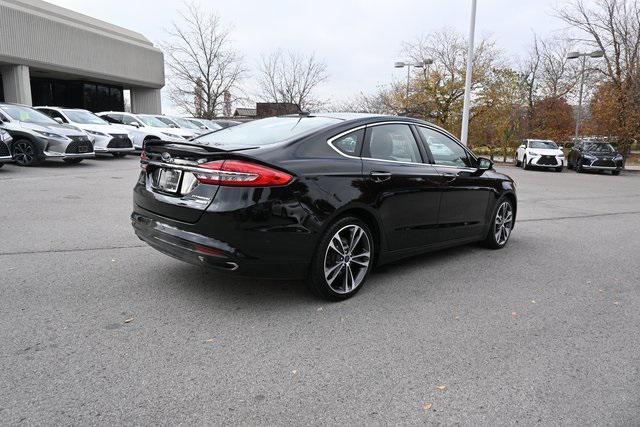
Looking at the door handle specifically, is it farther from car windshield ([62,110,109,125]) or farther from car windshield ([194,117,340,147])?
car windshield ([62,110,109,125])

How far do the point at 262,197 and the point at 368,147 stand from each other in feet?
4.36

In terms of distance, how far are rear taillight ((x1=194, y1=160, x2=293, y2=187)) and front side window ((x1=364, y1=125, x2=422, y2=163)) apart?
44.4 inches

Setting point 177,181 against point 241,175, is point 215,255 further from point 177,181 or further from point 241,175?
point 177,181

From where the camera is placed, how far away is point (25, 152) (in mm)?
12805

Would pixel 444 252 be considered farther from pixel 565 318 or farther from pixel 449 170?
pixel 565 318

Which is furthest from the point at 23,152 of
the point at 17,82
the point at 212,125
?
the point at 17,82

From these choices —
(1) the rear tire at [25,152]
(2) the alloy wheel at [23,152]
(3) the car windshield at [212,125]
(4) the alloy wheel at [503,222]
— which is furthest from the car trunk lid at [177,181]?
(3) the car windshield at [212,125]

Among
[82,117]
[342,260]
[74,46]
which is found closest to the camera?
[342,260]

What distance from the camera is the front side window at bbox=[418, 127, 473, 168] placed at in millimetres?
5152

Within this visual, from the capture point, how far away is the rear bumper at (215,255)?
11.6ft

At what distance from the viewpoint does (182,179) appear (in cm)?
378

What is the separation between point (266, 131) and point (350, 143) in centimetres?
80

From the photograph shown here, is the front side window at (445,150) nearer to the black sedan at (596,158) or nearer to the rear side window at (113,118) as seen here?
the rear side window at (113,118)

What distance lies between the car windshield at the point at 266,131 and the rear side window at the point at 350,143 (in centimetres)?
20
